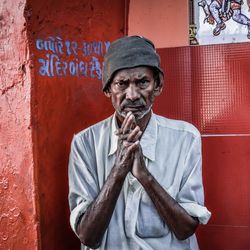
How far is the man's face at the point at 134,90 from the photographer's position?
257cm

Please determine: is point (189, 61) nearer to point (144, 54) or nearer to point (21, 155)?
point (144, 54)

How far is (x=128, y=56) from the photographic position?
2.54 m

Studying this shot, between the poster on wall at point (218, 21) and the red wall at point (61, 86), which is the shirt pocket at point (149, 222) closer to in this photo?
the red wall at point (61, 86)

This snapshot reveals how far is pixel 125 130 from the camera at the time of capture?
8.21ft

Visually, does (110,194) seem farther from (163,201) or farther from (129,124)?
(129,124)

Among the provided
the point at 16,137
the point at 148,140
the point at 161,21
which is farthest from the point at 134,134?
the point at 161,21

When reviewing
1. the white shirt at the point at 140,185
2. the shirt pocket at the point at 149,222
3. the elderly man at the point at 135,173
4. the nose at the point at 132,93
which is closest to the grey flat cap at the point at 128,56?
the elderly man at the point at 135,173

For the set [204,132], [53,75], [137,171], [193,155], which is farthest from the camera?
[204,132]

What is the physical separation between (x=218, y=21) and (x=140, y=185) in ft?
4.39

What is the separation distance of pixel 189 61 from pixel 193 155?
90 cm

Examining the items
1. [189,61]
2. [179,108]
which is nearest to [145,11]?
[189,61]

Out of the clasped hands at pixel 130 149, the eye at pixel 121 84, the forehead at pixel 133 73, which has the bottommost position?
the clasped hands at pixel 130 149

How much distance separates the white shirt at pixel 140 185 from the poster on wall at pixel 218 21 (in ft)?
2.56

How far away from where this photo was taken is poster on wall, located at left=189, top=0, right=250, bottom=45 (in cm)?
321
